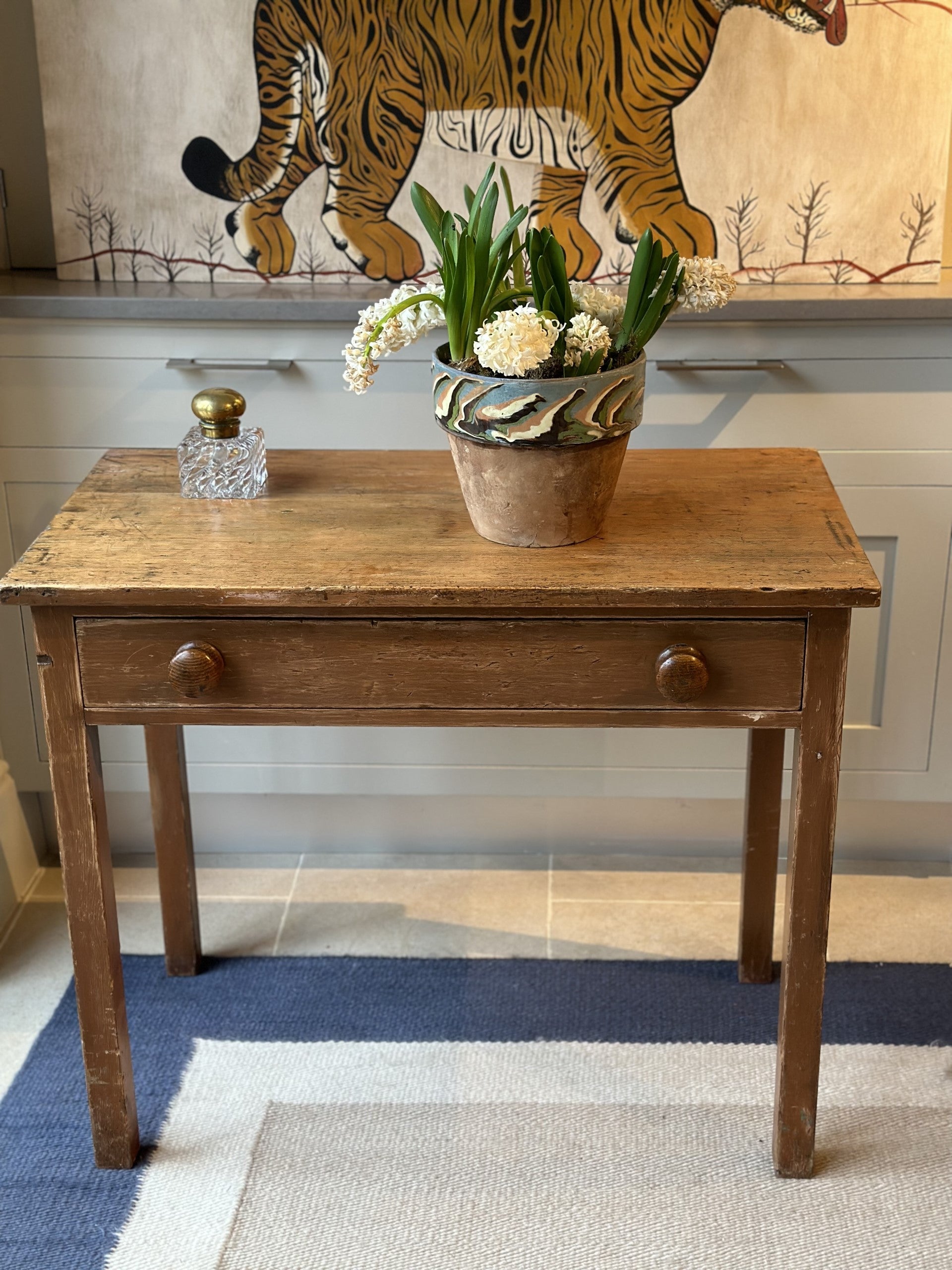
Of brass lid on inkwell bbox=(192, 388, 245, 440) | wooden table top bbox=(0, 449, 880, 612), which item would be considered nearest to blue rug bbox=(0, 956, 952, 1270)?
wooden table top bbox=(0, 449, 880, 612)

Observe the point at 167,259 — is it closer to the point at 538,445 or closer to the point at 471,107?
the point at 471,107

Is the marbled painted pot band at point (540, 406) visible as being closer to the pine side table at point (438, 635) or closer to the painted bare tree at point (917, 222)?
the pine side table at point (438, 635)

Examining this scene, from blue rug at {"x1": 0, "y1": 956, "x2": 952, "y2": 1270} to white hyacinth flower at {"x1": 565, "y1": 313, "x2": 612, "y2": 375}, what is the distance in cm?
110

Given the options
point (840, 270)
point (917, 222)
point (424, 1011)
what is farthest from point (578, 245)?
point (424, 1011)

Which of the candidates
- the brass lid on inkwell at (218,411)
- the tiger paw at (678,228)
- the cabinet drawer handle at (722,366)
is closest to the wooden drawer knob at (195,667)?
the brass lid on inkwell at (218,411)

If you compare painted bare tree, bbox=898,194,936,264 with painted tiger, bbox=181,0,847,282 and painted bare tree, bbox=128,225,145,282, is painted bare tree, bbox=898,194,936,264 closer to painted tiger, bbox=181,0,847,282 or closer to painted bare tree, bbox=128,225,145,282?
painted tiger, bbox=181,0,847,282

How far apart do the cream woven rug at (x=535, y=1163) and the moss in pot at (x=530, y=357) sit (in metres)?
0.86

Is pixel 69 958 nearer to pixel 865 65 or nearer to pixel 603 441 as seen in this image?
pixel 603 441

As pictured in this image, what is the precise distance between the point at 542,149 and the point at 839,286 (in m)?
0.57

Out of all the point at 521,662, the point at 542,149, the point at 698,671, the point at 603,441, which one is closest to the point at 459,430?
the point at 603,441

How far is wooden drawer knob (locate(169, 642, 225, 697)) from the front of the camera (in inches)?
59.6

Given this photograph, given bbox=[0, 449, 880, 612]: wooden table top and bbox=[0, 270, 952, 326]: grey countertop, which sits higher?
bbox=[0, 270, 952, 326]: grey countertop

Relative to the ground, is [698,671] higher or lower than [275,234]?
lower

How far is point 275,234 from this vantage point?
233 cm
